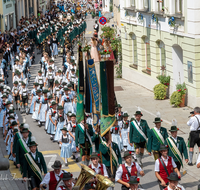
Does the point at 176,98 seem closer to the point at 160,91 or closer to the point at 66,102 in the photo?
the point at 160,91

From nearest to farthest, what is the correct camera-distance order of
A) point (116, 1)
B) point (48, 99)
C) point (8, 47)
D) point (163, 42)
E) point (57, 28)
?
point (48, 99) → point (163, 42) → point (8, 47) → point (57, 28) → point (116, 1)

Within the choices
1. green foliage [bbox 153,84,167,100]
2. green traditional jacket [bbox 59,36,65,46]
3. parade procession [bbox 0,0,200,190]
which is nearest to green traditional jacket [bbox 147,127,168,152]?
parade procession [bbox 0,0,200,190]

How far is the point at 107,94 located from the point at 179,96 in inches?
419

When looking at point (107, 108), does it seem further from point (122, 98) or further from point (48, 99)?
point (122, 98)

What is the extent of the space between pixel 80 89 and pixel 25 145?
201 cm

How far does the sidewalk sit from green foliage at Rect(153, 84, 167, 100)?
23 cm

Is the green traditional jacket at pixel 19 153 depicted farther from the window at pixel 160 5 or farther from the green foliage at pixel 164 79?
the window at pixel 160 5

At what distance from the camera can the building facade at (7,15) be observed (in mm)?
46375

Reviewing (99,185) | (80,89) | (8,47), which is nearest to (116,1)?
(8,47)

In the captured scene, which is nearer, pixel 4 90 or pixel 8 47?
pixel 4 90

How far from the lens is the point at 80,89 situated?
1162cm

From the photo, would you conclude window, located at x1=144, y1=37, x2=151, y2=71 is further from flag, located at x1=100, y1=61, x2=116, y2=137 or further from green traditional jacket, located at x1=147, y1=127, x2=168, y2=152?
flag, located at x1=100, y1=61, x2=116, y2=137

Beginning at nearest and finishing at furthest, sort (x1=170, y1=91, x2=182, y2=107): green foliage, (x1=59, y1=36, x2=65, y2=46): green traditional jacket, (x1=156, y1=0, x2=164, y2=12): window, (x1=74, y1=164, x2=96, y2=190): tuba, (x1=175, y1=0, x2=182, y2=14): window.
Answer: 1. (x1=74, y1=164, x2=96, y2=190): tuba
2. (x1=170, y1=91, x2=182, y2=107): green foliage
3. (x1=175, y1=0, x2=182, y2=14): window
4. (x1=156, y1=0, x2=164, y2=12): window
5. (x1=59, y1=36, x2=65, y2=46): green traditional jacket

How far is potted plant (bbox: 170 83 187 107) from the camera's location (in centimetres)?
2072
